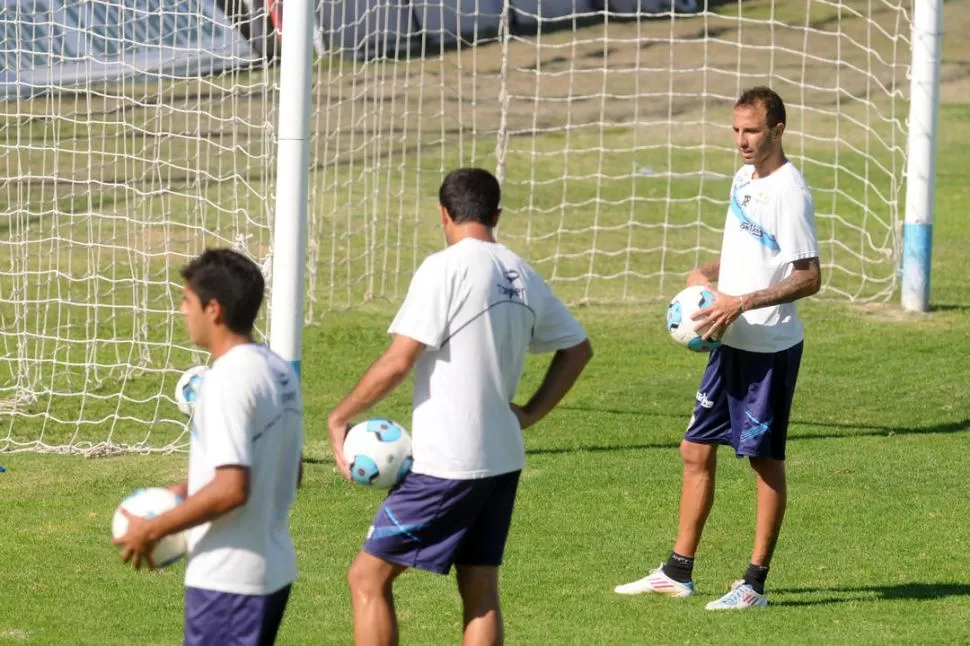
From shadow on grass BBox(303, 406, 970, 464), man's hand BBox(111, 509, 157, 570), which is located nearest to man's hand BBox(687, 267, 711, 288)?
shadow on grass BBox(303, 406, 970, 464)

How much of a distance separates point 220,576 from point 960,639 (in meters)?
3.17

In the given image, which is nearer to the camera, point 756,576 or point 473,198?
point 473,198

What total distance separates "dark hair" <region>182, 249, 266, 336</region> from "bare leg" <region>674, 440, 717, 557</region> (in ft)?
9.33

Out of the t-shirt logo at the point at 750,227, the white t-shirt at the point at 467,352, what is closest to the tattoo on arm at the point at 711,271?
the t-shirt logo at the point at 750,227

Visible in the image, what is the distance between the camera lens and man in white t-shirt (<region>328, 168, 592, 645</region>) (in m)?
4.86

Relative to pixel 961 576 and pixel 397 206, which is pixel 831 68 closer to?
pixel 397 206

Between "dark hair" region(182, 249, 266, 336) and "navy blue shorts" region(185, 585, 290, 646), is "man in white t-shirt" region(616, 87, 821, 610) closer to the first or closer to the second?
"dark hair" region(182, 249, 266, 336)

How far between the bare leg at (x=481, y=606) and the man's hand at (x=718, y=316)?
1571 mm

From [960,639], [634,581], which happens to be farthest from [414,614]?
[960,639]

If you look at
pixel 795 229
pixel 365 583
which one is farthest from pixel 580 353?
pixel 795 229

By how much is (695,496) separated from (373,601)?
1.94 meters

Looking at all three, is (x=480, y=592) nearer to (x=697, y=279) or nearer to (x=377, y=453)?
(x=377, y=453)

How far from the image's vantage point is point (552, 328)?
5.17 m

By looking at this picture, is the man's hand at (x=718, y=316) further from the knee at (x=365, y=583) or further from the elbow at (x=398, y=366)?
the knee at (x=365, y=583)
